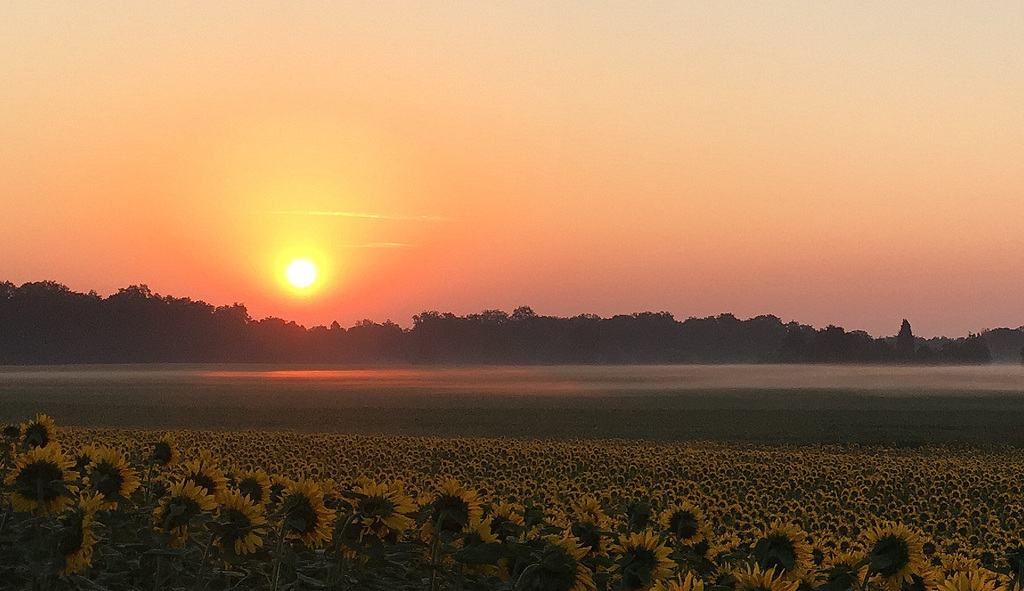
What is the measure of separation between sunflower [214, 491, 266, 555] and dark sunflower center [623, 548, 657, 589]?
1510mm

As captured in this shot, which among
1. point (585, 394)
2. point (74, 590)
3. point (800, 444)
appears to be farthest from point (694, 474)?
point (585, 394)

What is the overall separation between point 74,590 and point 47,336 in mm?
200065

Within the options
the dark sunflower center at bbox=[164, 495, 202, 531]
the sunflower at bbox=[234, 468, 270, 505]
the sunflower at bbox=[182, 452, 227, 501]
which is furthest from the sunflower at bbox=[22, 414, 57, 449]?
the dark sunflower center at bbox=[164, 495, 202, 531]

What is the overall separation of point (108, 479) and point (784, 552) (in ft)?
10.7

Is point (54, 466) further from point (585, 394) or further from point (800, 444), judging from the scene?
point (585, 394)

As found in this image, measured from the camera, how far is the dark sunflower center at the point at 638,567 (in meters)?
4.57

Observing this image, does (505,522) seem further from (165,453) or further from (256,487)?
(165,453)

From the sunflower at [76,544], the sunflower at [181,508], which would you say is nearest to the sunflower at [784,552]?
the sunflower at [181,508]

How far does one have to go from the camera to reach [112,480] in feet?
18.4

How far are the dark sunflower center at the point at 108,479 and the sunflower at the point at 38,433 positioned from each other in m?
1.23

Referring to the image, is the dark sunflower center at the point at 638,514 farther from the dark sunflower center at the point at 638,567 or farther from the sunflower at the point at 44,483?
the sunflower at the point at 44,483

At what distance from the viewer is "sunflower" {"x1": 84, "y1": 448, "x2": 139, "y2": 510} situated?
5574mm

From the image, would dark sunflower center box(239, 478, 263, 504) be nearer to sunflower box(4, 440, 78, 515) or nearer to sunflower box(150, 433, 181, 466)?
sunflower box(4, 440, 78, 515)

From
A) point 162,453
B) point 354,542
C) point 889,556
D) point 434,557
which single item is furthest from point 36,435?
point 889,556
